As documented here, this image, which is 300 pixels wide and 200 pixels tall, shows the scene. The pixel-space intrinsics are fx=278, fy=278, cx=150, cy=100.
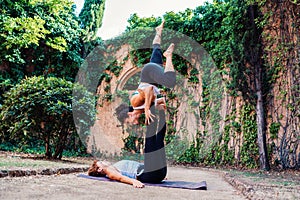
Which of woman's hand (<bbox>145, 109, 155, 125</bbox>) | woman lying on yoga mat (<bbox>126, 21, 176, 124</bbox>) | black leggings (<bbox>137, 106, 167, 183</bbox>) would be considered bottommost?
black leggings (<bbox>137, 106, 167, 183</bbox>)

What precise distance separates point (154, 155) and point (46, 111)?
9.12 ft

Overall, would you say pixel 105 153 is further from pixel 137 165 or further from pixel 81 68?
pixel 137 165

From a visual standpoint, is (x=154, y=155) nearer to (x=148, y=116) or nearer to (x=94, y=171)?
(x=148, y=116)

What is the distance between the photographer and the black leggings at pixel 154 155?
2922 millimetres

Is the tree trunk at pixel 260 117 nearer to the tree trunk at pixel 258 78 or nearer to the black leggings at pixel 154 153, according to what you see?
the tree trunk at pixel 258 78

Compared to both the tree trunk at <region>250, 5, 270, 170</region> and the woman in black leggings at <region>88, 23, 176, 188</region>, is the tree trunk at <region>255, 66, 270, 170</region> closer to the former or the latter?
the tree trunk at <region>250, 5, 270, 170</region>

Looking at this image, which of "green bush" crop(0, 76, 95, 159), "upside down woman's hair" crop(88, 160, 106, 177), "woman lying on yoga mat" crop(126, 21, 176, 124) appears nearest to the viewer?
"woman lying on yoga mat" crop(126, 21, 176, 124)

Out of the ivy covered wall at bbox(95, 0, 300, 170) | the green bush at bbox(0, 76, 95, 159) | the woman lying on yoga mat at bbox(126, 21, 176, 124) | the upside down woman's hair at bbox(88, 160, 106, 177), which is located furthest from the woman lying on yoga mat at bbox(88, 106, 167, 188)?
the ivy covered wall at bbox(95, 0, 300, 170)

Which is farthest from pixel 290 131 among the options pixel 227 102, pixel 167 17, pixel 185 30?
pixel 167 17

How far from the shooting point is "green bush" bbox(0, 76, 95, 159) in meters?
4.89

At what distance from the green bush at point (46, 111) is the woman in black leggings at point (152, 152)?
7.45 ft

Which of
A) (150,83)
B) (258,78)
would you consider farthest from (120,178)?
(258,78)

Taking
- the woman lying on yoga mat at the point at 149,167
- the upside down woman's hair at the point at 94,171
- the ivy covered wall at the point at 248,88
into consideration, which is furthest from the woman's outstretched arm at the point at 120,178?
the ivy covered wall at the point at 248,88

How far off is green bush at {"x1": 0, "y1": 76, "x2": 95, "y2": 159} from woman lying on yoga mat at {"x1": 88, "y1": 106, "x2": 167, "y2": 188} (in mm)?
2223
